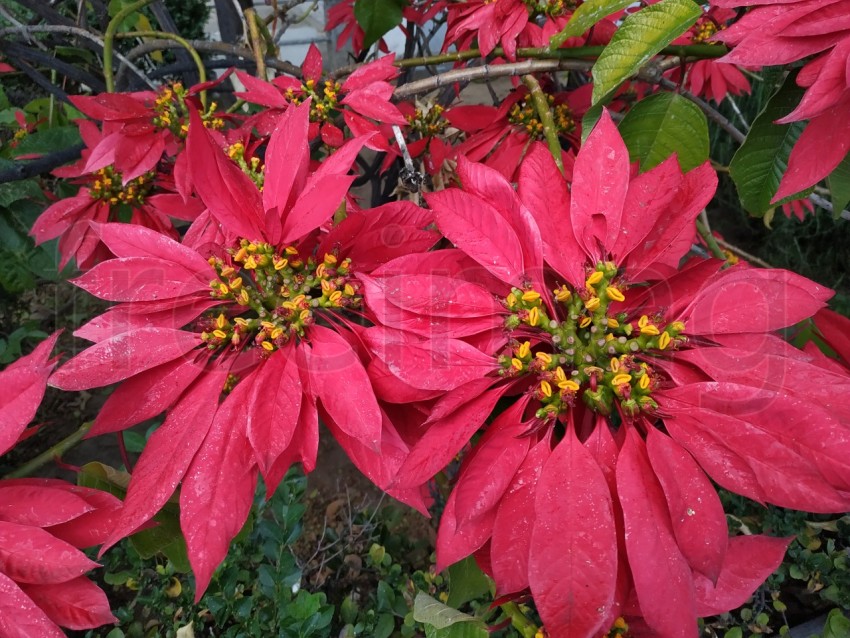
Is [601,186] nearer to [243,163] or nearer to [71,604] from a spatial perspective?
[243,163]

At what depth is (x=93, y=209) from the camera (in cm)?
80

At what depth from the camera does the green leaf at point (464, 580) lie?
50 cm

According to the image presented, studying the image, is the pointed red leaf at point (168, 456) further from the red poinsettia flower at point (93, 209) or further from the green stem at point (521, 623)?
the red poinsettia flower at point (93, 209)

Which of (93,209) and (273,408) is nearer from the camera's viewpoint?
(273,408)

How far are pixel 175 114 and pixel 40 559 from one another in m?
0.52

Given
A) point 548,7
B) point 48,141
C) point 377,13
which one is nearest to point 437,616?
point 548,7

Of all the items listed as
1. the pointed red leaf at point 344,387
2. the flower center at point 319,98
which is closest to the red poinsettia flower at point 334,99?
the flower center at point 319,98

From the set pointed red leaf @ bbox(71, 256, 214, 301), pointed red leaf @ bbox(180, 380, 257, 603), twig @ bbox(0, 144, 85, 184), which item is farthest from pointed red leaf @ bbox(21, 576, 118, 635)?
twig @ bbox(0, 144, 85, 184)

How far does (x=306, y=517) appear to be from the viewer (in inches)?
50.3

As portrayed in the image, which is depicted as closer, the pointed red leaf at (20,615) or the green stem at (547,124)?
the pointed red leaf at (20,615)

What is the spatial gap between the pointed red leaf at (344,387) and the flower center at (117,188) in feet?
1.76

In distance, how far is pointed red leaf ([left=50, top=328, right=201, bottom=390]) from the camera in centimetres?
39

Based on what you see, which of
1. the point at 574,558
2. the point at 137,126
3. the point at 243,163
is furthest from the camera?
the point at 137,126

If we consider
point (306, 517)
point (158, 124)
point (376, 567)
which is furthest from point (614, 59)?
point (306, 517)
